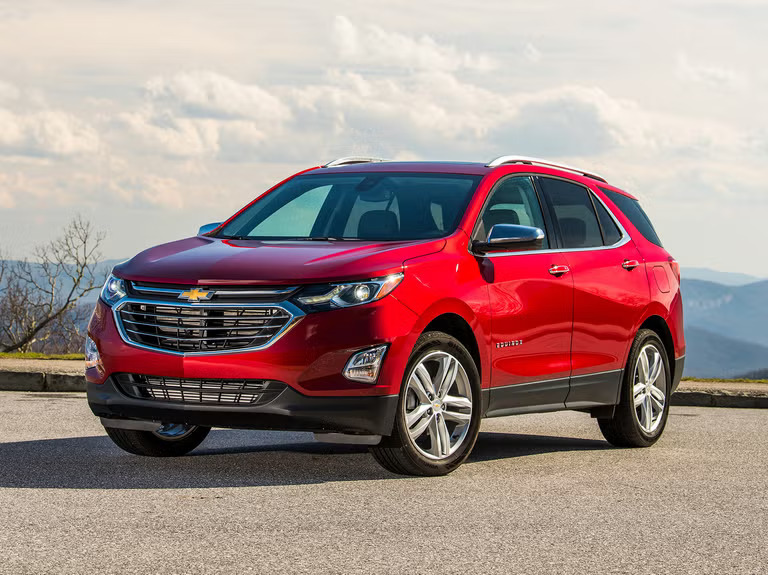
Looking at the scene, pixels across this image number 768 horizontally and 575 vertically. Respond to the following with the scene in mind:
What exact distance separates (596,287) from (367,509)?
3182 millimetres

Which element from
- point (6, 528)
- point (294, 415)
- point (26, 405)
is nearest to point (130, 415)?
point (294, 415)

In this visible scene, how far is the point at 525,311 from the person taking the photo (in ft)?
25.6

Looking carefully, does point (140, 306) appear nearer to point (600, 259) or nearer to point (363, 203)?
point (363, 203)

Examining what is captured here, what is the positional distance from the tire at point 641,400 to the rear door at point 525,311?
0.98 metres

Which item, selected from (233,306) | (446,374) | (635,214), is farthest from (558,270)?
(233,306)

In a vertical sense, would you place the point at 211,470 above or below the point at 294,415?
below

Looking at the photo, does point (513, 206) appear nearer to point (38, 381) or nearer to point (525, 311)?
point (525, 311)

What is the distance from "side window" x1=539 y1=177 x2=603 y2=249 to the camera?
8.62 metres

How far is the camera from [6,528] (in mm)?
5418

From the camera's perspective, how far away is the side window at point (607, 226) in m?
9.15

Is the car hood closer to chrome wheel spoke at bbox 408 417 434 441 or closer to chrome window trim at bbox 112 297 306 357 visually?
chrome window trim at bbox 112 297 306 357

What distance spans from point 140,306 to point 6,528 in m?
1.89

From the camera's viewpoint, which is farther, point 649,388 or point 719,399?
point 719,399

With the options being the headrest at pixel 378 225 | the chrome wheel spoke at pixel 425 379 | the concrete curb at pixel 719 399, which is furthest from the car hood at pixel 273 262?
the concrete curb at pixel 719 399
